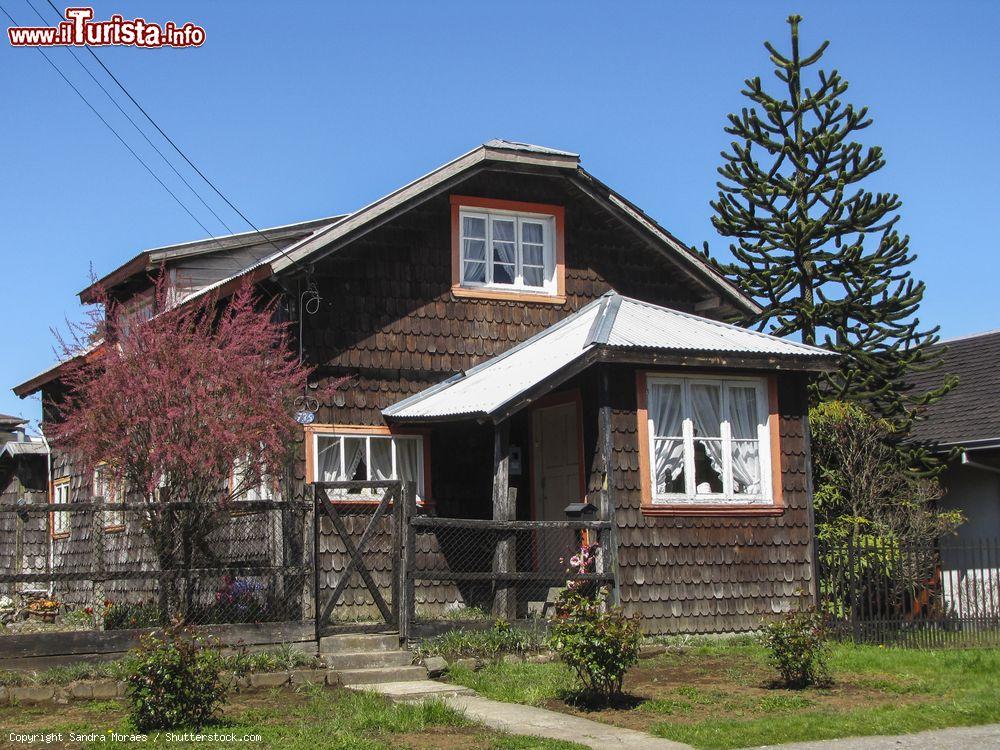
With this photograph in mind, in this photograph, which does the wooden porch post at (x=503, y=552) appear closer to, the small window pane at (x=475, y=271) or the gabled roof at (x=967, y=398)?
the small window pane at (x=475, y=271)

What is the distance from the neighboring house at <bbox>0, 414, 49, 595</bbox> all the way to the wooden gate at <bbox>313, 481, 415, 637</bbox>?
3196 millimetres

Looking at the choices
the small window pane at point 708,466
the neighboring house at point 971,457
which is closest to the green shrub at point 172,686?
the small window pane at point 708,466

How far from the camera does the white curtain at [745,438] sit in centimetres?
1580

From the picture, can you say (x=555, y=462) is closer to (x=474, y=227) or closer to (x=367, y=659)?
(x=474, y=227)

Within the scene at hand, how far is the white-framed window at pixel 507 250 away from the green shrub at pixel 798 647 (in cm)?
767

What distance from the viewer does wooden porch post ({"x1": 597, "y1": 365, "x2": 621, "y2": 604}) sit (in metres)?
14.7

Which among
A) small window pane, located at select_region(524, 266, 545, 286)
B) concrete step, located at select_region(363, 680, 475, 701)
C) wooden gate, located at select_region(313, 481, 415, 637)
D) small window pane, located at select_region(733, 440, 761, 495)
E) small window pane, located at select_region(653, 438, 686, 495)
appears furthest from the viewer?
small window pane, located at select_region(524, 266, 545, 286)

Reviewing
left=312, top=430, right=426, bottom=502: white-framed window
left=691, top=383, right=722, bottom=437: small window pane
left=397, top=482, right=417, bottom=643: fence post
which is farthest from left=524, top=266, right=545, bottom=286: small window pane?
left=397, top=482, right=417, bottom=643: fence post

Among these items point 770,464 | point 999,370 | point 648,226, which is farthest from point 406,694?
point 999,370

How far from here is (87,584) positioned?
1661 centimetres

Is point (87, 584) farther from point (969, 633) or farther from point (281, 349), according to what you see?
point (969, 633)

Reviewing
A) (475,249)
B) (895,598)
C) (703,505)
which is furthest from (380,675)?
(475,249)

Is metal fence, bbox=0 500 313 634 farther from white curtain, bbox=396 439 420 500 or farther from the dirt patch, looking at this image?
the dirt patch

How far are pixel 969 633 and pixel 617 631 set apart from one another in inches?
247
